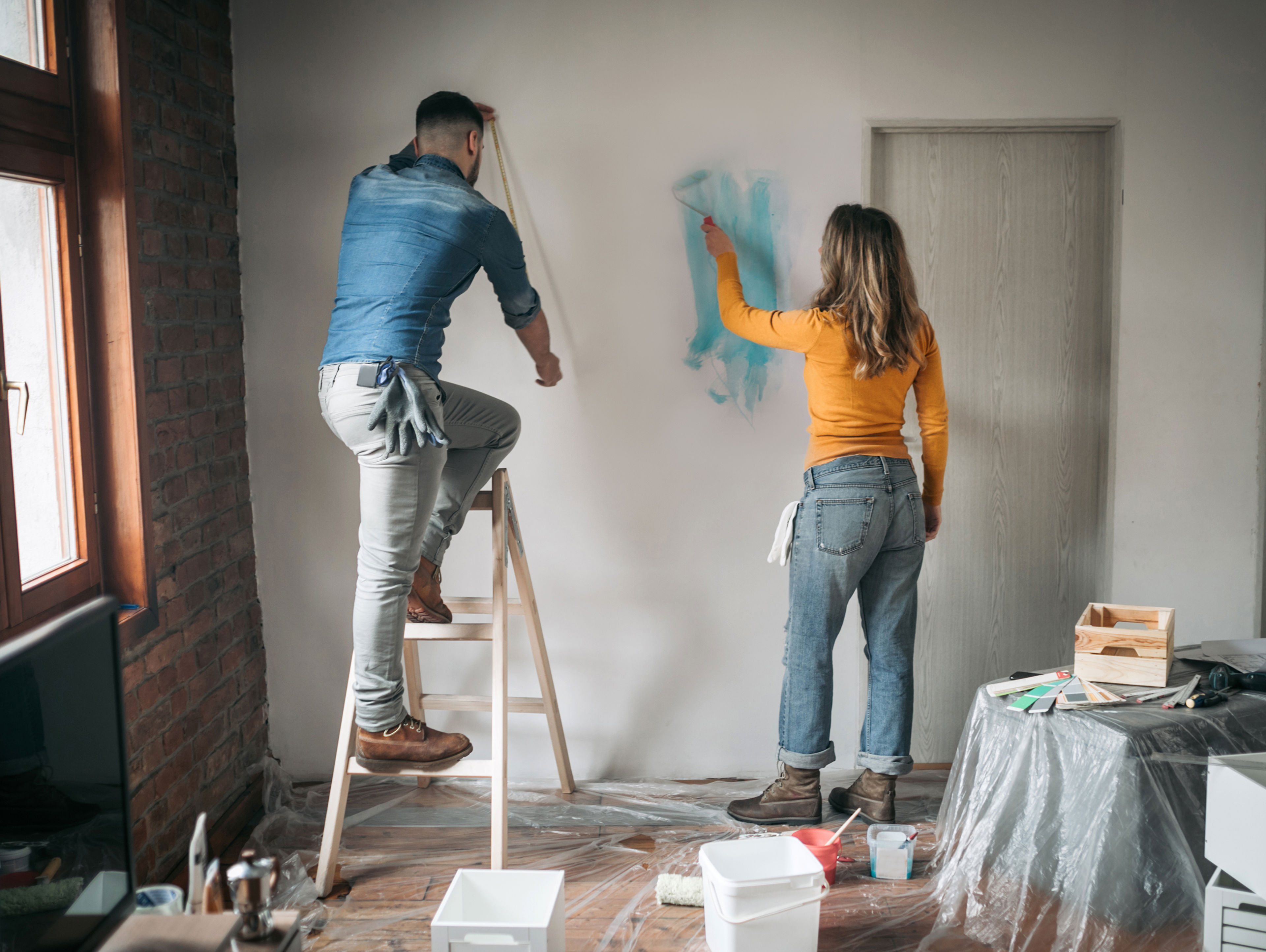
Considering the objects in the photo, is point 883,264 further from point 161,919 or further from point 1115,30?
point 161,919

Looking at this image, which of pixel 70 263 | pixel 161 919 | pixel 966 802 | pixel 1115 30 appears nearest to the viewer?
pixel 161 919

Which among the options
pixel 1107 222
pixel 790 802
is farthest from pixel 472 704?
pixel 1107 222

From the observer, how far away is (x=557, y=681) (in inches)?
113

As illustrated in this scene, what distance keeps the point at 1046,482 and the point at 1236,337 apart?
26.4 inches

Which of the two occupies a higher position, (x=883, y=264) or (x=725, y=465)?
(x=883, y=264)

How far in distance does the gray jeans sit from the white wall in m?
0.72

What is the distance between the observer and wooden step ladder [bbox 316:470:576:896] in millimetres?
2223

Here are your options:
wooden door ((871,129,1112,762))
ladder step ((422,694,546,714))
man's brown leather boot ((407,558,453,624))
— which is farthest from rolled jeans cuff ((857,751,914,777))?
man's brown leather boot ((407,558,453,624))

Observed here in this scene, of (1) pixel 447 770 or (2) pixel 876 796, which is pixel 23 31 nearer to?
(1) pixel 447 770

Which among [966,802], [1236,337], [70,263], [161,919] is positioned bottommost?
[966,802]

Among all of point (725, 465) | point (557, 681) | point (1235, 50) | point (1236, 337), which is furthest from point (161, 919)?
point (1235, 50)

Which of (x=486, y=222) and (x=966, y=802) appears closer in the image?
(x=486, y=222)

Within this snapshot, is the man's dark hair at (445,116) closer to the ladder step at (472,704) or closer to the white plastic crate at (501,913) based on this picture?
the ladder step at (472,704)

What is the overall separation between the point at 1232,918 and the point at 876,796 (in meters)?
0.92
